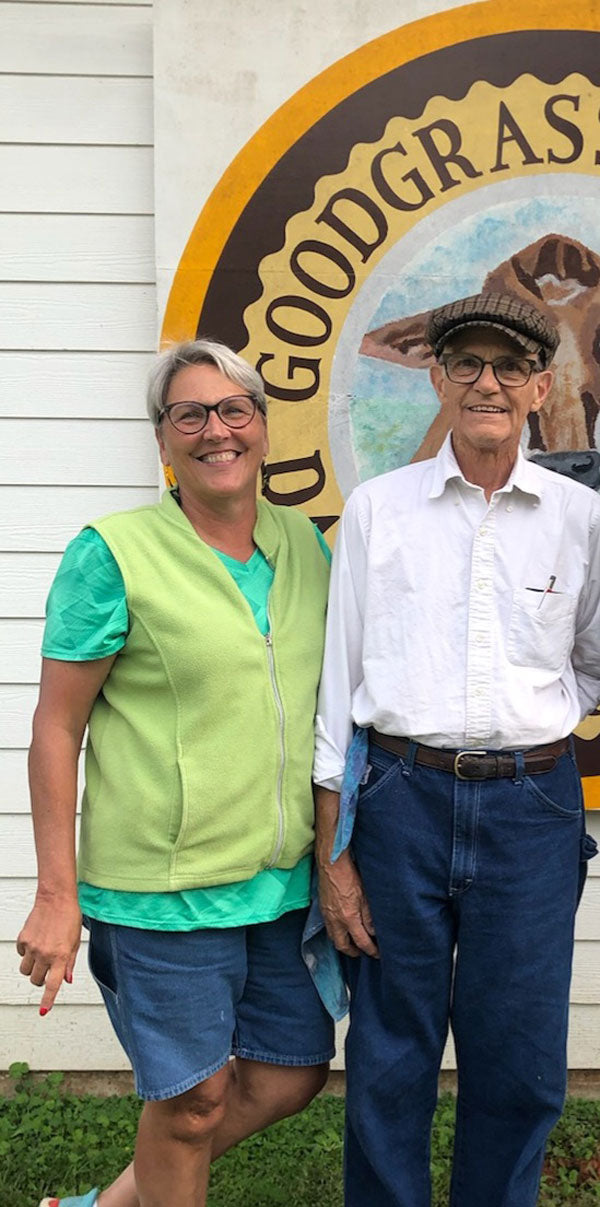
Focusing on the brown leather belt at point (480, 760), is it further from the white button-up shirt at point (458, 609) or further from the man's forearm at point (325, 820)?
the man's forearm at point (325, 820)

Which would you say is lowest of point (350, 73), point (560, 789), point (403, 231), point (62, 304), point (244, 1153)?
point (244, 1153)

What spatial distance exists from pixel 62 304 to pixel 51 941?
1749 mm

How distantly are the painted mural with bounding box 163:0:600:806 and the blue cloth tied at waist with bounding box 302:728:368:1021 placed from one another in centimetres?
109

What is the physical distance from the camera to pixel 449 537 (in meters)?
2.06

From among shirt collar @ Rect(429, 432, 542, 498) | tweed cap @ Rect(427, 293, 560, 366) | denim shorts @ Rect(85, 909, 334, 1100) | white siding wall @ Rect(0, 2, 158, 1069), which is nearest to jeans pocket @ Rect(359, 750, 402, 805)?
denim shorts @ Rect(85, 909, 334, 1100)

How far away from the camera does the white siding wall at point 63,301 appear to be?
2.98m

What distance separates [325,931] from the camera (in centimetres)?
224

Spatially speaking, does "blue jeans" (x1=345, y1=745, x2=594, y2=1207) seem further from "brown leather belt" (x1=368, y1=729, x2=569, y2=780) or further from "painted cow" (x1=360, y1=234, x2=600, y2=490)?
"painted cow" (x1=360, y1=234, x2=600, y2=490)

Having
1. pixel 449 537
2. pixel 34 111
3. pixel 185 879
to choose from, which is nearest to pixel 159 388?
pixel 449 537

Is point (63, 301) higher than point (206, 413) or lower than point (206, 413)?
higher

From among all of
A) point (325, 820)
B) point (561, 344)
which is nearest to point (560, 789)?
point (325, 820)

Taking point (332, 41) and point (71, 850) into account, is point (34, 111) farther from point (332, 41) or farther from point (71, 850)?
point (71, 850)

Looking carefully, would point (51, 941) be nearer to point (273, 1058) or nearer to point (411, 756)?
point (273, 1058)

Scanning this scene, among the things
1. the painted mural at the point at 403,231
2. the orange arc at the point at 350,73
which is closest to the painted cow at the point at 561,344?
the painted mural at the point at 403,231
